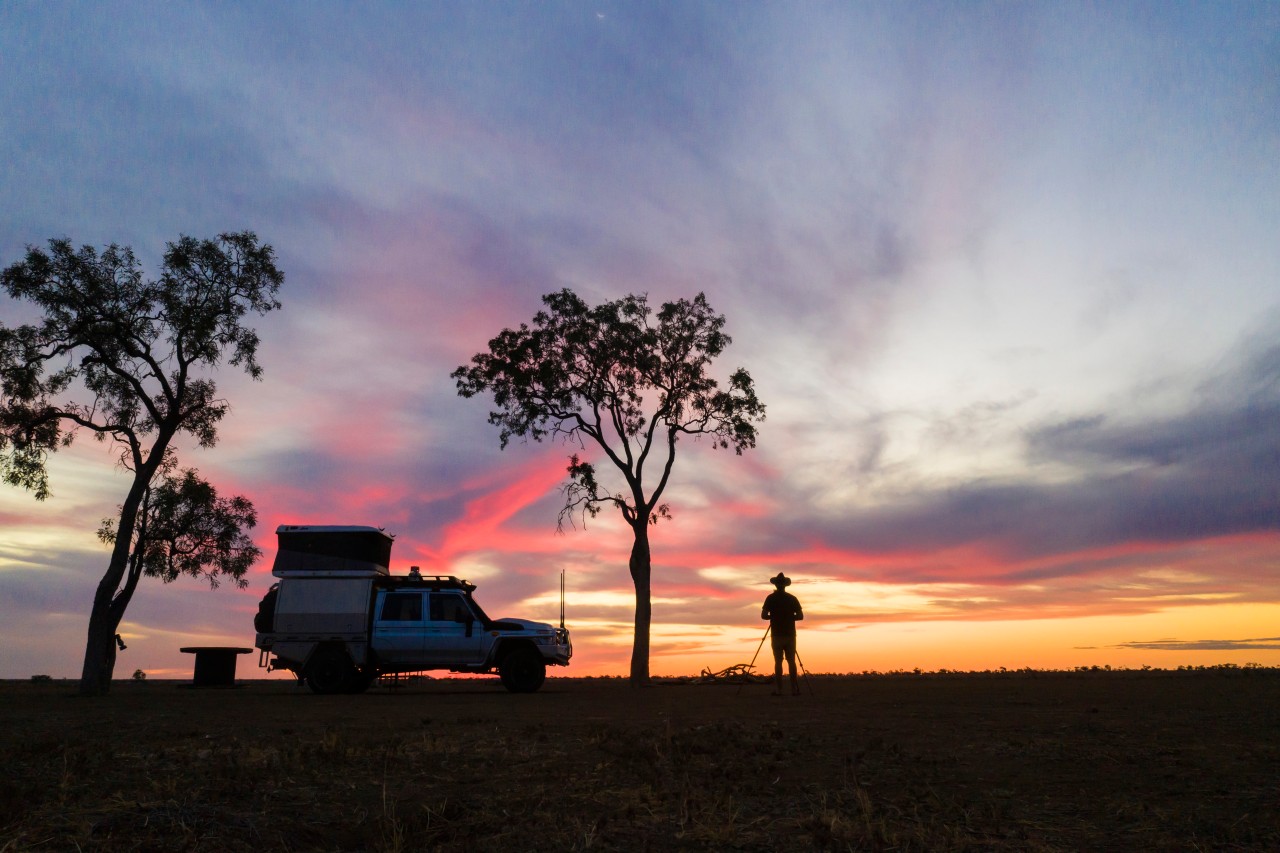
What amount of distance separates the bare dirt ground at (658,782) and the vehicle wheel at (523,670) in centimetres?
955

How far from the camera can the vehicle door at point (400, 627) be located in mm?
24484

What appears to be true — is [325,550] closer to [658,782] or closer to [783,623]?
[783,623]

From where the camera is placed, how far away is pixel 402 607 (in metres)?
24.8

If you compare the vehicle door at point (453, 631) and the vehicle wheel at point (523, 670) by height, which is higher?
the vehicle door at point (453, 631)

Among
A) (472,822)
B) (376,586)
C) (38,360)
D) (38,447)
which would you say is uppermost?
(38,360)

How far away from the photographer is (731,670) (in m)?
28.9

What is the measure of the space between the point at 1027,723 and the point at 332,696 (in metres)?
16.8

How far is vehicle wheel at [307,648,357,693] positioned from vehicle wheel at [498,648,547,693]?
3958 mm

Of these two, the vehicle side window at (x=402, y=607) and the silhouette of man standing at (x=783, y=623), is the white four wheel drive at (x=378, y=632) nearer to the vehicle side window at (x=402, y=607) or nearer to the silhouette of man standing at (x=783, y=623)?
the vehicle side window at (x=402, y=607)

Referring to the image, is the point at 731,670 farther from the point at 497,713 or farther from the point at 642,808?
the point at 642,808

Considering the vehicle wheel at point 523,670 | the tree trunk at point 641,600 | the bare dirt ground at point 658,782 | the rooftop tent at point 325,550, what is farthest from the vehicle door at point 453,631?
the bare dirt ground at point 658,782

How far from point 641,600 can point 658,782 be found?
71.3ft

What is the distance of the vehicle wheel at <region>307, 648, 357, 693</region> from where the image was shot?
24.5 m

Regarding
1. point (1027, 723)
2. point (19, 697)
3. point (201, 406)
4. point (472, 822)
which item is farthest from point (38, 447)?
point (1027, 723)
